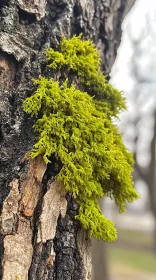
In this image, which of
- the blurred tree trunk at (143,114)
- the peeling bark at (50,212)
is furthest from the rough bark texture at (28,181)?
the blurred tree trunk at (143,114)

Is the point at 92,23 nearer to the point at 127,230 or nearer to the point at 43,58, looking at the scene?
the point at 43,58

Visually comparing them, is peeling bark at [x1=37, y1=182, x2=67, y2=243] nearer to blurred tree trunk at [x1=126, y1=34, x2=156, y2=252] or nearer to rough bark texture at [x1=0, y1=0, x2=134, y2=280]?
rough bark texture at [x1=0, y1=0, x2=134, y2=280]

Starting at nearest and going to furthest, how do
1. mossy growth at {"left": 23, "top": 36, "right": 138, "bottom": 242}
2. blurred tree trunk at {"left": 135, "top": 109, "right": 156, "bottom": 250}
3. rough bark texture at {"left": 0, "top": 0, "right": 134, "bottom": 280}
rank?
1. rough bark texture at {"left": 0, "top": 0, "right": 134, "bottom": 280}
2. mossy growth at {"left": 23, "top": 36, "right": 138, "bottom": 242}
3. blurred tree trunk at {"left": 135, "top": 109, "right": 156, "bottom": 250}

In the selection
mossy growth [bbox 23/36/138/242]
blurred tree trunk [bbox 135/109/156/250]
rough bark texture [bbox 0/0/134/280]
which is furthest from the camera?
blurred tree trunk [bbox 135/109/156/250]

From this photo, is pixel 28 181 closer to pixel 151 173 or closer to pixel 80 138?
pixel 80 138

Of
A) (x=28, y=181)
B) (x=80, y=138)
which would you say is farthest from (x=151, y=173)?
(x=28, y=181)

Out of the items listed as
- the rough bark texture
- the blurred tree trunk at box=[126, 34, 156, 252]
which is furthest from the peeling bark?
the blurred tree trunk at box=[126, 34, 156, 252]
